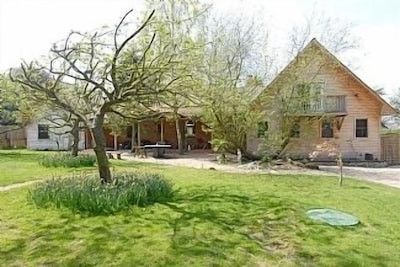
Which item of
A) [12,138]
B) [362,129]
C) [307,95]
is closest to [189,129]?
[362,129]

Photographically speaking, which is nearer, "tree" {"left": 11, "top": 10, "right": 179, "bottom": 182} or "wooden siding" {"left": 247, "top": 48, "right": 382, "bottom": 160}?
"tree" {"left": 11, "top": 10, "right": 179, "bottom": 182}

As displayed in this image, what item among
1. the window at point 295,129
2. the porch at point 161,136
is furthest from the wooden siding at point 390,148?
the porch at point 161,136

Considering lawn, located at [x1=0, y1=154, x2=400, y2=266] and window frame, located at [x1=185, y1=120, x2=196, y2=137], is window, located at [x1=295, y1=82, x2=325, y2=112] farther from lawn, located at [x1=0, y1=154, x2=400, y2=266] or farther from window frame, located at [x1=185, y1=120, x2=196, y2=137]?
lawn, located at [x1=0, y1=154, x2=400, y2=266]

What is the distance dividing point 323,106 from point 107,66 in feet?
52.6

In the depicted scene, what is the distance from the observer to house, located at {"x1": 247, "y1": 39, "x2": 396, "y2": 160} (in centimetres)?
2095

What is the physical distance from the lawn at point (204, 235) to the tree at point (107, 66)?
2313 mm

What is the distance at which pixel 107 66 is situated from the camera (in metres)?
9.51

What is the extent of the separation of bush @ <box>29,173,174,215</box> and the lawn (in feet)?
0.85

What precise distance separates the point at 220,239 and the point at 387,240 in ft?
8.12

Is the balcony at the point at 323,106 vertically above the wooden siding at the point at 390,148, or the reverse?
the balcony at the point at 323,106

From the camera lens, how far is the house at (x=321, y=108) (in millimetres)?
20953

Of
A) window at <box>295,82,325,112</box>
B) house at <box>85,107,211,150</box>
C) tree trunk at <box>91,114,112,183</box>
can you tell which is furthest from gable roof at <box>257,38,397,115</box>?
tree trunk at <box>91,114,112,183</box>

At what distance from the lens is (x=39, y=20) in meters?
10.5

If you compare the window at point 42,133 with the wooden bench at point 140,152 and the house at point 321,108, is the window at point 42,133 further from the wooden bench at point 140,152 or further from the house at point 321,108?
the house at point 321,108
